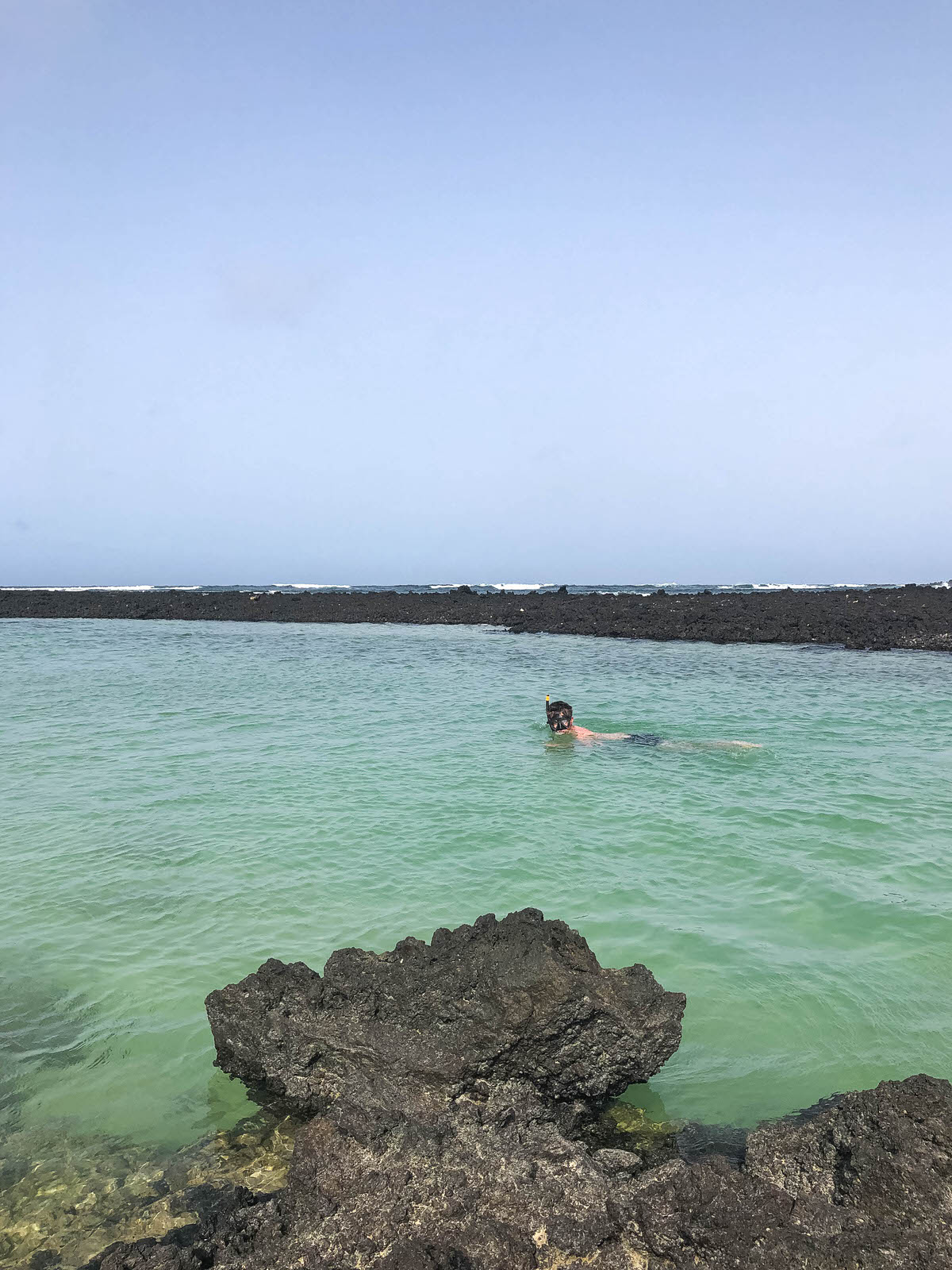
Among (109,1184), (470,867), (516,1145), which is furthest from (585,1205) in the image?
(470,867)

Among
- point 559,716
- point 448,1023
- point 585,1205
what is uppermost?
point 559,716

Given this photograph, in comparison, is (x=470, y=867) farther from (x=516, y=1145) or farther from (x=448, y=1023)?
(x=516, y=1145)

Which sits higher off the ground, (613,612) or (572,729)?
(613,612)

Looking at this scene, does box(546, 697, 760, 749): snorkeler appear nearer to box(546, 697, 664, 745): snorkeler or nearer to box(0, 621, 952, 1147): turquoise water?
box(546, 697, 664, 745): snorkeler

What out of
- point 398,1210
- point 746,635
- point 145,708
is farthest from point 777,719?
point 746,635

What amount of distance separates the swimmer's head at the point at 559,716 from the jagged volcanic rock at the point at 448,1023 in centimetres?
1009

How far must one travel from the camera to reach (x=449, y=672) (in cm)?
2558

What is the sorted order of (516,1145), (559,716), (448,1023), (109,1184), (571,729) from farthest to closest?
(571,729) < (559,716) < (448,1023) < (109,1184) < (516,1145)

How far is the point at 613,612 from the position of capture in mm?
42125

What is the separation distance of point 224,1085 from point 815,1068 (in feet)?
12.1

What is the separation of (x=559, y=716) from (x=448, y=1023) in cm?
1064

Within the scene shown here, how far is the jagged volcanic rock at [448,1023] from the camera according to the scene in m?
4.42

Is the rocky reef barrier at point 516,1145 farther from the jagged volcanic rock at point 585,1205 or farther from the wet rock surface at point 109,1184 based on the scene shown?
the wet rock surface at point 109,1184

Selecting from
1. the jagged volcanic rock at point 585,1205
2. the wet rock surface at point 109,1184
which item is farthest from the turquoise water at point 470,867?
the jagged volcanic rock at point 585,1205
